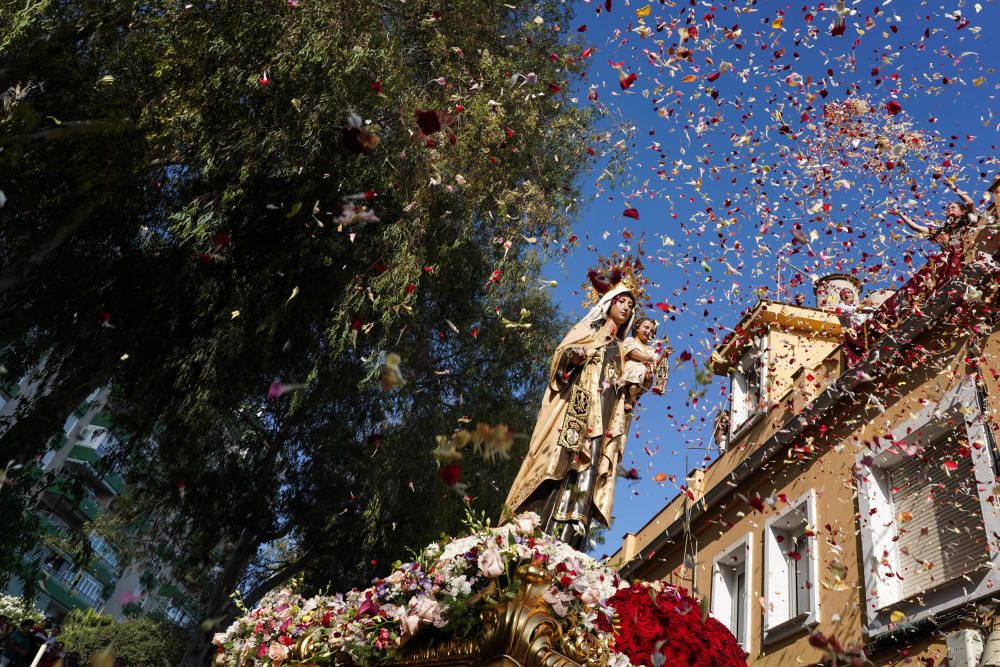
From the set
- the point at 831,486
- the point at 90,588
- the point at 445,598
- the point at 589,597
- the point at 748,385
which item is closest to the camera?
the point at 589,597

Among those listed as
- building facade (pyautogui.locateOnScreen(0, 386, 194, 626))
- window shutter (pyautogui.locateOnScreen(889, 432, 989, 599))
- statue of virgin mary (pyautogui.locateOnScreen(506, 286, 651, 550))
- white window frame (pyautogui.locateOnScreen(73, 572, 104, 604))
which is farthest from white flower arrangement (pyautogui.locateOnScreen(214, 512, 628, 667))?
white window frame (pyautogui.locateOnScreen(73, 572, 104, 604))

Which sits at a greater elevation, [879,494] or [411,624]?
[879,494]

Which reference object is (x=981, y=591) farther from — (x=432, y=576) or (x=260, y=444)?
(x=260, y=444)

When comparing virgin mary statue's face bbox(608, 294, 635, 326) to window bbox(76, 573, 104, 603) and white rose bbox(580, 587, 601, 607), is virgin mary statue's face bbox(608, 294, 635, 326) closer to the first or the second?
white rose bbox(580, 587, 601, 607)

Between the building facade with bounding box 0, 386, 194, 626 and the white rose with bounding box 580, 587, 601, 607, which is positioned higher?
the building facade with bounding box 0, 386, 194, 626

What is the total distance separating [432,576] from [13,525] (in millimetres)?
6930

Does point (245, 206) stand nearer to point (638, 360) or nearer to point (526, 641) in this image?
point (638, 360)

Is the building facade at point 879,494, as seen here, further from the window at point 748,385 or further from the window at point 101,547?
the window at point 101,547

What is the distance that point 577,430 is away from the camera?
6.34 metres

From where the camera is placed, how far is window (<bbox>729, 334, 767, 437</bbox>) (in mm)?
15102

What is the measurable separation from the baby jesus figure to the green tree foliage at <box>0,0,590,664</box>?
3254 mm

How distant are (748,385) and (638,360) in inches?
382

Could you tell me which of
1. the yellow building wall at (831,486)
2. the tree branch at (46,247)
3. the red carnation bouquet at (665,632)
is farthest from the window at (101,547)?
the red carnation bouquet at (665,632)

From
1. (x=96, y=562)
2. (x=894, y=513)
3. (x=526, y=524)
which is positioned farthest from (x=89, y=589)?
(x=526, y=524)
